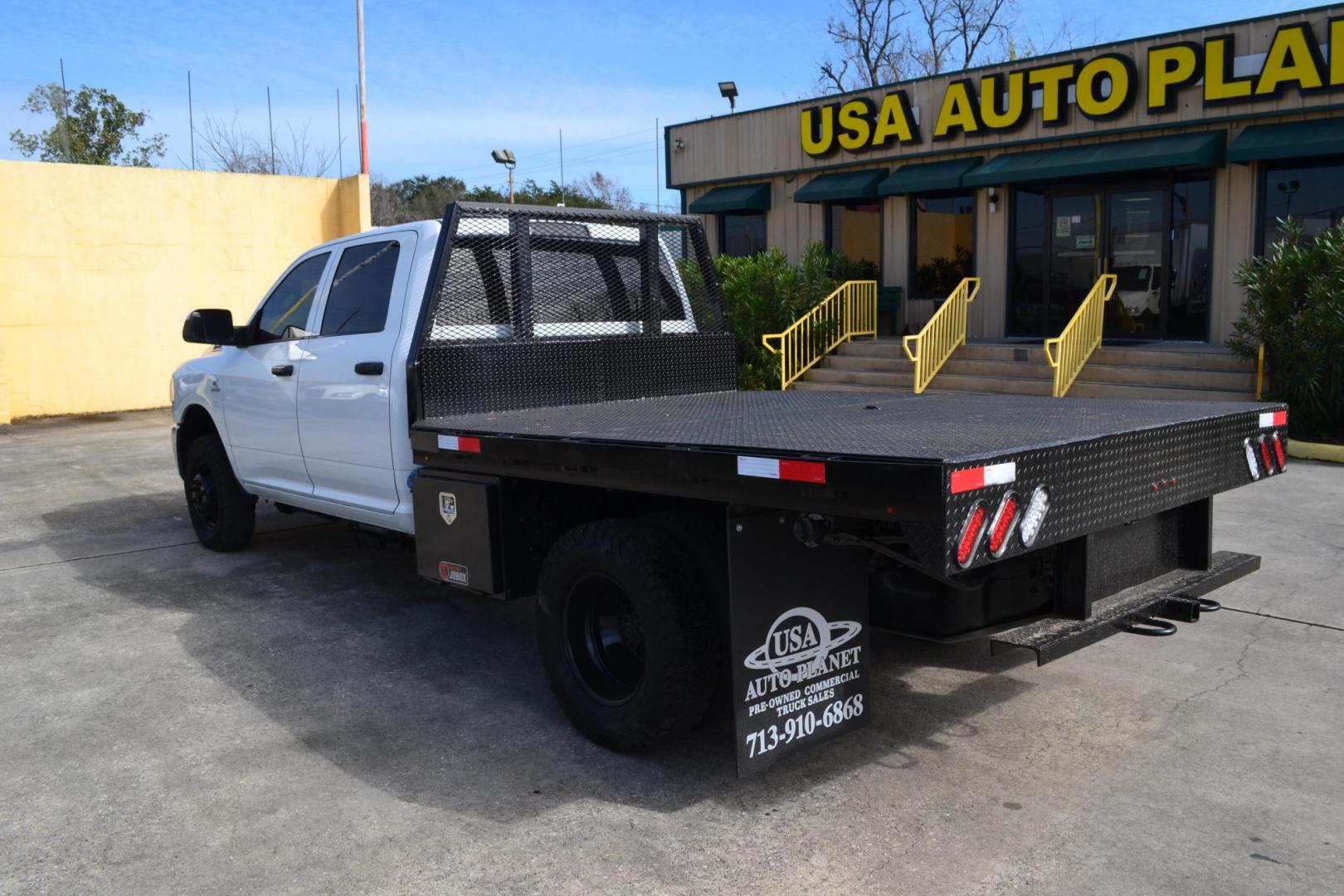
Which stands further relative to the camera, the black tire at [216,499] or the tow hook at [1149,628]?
the black tire at [216,499]

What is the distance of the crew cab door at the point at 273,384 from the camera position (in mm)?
6199

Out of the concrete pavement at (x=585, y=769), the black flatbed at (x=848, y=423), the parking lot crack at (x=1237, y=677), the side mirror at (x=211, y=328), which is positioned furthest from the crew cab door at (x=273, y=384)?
the parking lot crack at (x=1237, y=677)

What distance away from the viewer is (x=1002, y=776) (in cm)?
387

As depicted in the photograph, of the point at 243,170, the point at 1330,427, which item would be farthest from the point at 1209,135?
the point at 243,170

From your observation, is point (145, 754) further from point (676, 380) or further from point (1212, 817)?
point (1212, 817)

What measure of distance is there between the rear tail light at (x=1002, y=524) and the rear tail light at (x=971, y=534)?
0.05 metres

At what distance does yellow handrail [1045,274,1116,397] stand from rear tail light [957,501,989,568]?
10.9 metres

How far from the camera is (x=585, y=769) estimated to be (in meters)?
3.99

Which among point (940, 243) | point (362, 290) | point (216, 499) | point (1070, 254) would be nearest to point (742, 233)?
point (940, 243)

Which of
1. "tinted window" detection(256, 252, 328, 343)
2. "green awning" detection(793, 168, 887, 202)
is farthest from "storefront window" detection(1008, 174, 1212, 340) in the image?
"tinted window" detection(256, 252, 328, 343)

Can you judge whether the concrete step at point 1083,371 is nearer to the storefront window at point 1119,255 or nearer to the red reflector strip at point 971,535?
the storefront window at point 1119,255

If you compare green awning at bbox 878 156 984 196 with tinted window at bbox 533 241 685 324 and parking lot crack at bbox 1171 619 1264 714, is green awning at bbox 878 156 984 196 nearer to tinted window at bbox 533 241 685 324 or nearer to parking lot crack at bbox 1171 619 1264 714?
tinted window at bbox 533 241 685 324

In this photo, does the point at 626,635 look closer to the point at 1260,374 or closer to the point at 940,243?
the point at 1260,374

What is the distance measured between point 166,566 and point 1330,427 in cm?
1099
